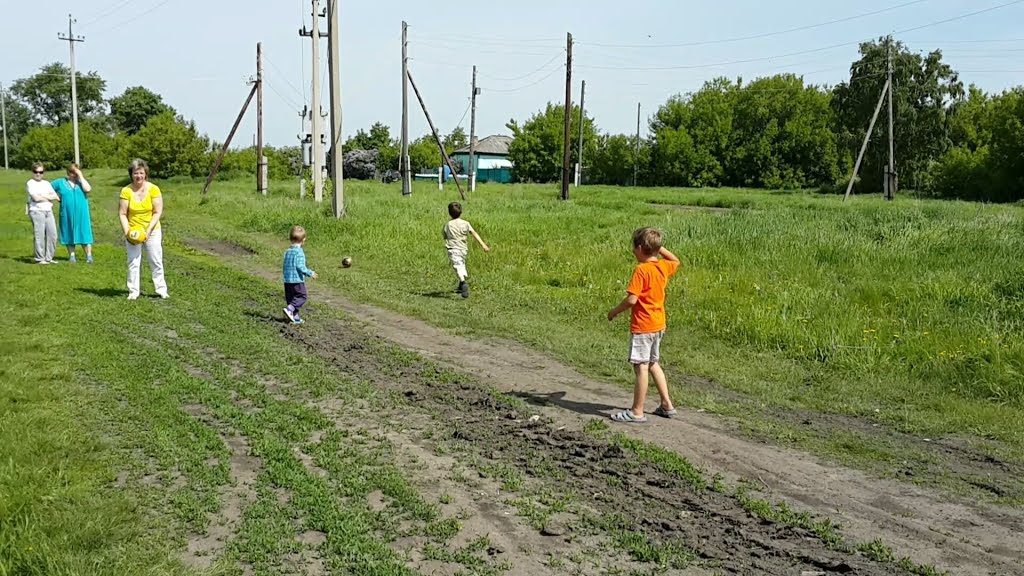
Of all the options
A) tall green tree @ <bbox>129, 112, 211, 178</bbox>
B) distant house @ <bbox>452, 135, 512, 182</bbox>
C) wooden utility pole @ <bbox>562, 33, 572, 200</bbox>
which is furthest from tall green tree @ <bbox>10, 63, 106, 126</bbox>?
wooden utility pole @ <bbox>562, 33, 572, 200</bbox>

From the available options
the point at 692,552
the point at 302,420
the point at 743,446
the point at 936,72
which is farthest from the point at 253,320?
the point at 936,72

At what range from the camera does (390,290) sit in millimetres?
13406

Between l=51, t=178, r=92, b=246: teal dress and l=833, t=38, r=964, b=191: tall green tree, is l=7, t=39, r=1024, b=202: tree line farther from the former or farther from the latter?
l=51, t=178, r=92, b=246: teal dress

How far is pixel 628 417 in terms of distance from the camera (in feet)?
21.5

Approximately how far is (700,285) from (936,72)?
52915 millimetres

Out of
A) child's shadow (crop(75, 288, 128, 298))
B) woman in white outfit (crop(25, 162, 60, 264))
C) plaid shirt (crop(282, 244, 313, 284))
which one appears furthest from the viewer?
woman in white outfit (crop(25, 162, 60, 264))

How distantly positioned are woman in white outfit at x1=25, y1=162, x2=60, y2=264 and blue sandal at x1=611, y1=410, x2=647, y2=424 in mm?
11792

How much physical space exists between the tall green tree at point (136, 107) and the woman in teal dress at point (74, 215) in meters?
88.1

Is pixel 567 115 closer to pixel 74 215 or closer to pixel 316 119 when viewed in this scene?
pixel 316 119

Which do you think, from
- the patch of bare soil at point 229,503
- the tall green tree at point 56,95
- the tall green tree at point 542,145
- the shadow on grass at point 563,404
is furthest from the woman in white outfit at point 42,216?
the tall green tree at point 56,95

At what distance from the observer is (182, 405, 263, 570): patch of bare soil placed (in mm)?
A: 4016

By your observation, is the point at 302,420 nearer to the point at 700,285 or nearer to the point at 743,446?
the point at 743,446

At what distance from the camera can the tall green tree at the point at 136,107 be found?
95875 mm

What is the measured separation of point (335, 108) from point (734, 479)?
18.7 metres
